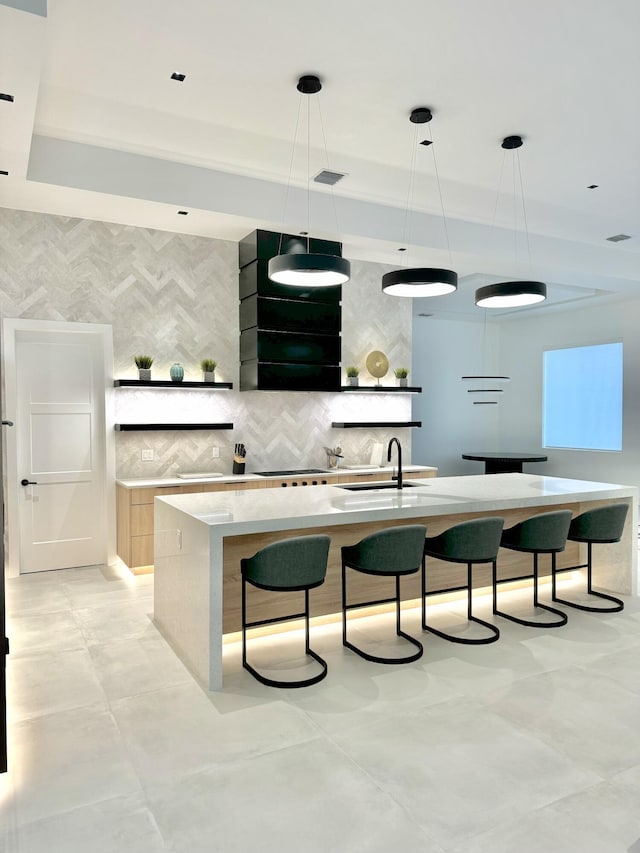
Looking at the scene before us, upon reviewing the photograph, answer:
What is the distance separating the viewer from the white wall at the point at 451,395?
1044cm

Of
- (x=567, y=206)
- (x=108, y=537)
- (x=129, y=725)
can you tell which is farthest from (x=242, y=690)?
(x=567, y=206)

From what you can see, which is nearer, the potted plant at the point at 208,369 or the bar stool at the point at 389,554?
the bar stool at the point at 389,554

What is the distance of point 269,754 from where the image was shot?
258 centimetres

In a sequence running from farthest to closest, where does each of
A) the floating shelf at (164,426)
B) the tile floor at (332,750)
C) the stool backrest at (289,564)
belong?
the floating shelf at (164,426) < the stool backrest at (289,564) < the tile floor at (332,750)

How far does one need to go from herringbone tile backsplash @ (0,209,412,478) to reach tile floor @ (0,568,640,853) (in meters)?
2.56

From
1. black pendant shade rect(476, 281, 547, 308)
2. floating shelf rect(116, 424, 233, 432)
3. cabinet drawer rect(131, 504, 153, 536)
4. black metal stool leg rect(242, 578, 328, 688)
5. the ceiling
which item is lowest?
black metal stool leg rect(242, 578, 328, 688)

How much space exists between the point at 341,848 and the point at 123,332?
475 centimetres

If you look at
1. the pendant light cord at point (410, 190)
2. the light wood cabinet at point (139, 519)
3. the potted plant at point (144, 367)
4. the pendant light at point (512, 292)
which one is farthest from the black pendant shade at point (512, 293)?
the potted plant at point (144, 367)

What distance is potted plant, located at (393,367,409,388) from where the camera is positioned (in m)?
7.28

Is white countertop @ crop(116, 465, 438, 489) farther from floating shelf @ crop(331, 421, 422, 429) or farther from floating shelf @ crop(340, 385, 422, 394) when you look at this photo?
floating shelf @ crop(340, 385, 422, 394)

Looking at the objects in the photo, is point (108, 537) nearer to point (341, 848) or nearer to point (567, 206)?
point (341, 848)

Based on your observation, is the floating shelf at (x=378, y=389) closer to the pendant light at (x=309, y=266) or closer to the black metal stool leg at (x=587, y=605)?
the pendant light at (x=309, y=266)

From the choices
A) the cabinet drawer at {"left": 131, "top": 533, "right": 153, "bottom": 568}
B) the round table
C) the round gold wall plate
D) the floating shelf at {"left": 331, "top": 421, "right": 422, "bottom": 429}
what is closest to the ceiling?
the round gold wall plate

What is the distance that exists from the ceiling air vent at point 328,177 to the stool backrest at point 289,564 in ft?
11.0
